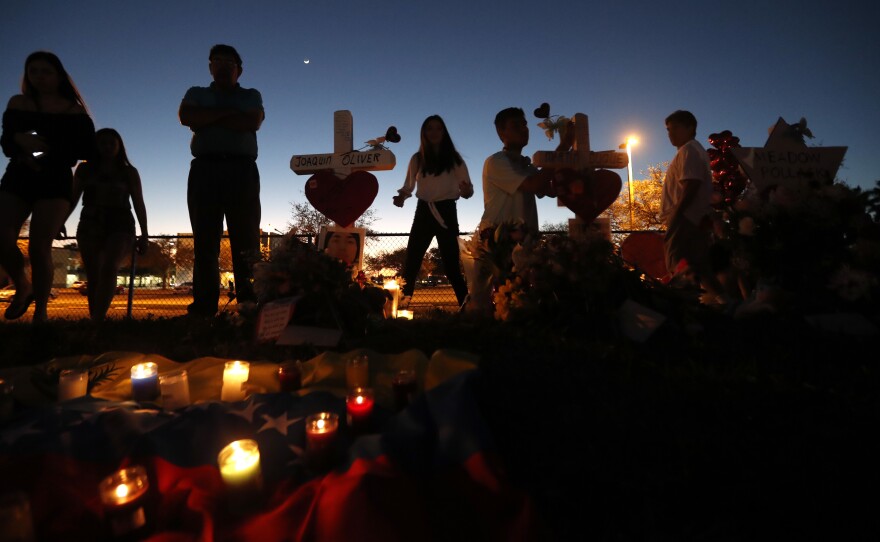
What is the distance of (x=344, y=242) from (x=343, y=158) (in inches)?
38.7

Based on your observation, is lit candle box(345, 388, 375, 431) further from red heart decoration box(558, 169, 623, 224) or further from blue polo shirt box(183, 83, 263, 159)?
red heart decoration box(558, 169, 623, 224)

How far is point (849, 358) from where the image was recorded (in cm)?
181

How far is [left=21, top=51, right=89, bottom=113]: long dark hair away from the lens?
354 cm

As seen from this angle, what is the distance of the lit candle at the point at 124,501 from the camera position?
109 cm

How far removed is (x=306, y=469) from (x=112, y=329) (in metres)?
2.43

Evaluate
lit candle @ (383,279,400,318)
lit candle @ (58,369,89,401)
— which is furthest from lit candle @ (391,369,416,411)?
lit candle @ (383,279,400,318)

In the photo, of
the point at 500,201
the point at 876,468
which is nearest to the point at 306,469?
the point at 876,468

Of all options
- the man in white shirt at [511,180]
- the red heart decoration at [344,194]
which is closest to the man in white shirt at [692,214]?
the man in white shirt at [511,180]

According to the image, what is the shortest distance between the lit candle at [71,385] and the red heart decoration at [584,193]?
4.47m

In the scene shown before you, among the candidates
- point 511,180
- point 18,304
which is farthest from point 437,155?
point 18,304

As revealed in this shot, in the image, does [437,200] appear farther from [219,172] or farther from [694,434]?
[694,434]

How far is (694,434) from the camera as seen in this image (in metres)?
1.26

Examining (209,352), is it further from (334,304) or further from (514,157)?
(514,157)

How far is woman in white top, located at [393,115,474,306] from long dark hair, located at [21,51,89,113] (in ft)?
9.38
